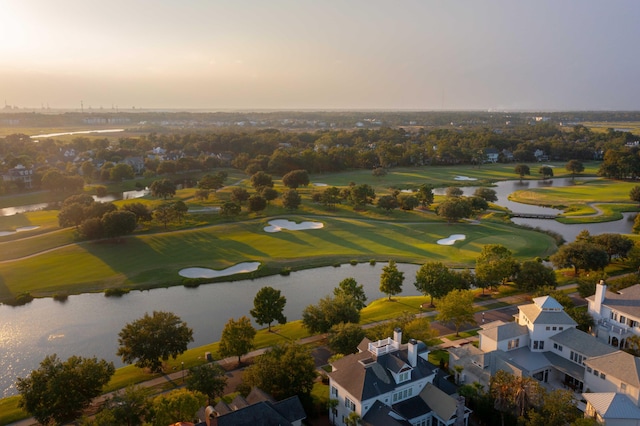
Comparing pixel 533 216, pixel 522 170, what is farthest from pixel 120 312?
pixel 522 170

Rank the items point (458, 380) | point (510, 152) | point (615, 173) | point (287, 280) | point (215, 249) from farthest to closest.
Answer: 1. point (510, 152)
2. point (615, 173)
3. point (215, 249)
4. point (287, 280)
5. point (458, 380)

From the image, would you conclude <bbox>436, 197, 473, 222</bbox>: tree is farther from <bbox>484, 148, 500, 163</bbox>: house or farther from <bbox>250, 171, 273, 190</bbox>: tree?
<bbox>484, 148, 500, 163</bbox>: house

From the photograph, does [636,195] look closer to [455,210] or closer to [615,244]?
[455,210]

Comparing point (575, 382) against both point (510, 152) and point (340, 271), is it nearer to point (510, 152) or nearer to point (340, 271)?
point (340, 271)

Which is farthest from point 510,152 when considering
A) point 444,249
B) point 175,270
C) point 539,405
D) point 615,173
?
point 539,405

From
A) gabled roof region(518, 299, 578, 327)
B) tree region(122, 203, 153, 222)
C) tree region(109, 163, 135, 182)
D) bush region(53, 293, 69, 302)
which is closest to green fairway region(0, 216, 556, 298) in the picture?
bush region(53, 293, 69, 302)
